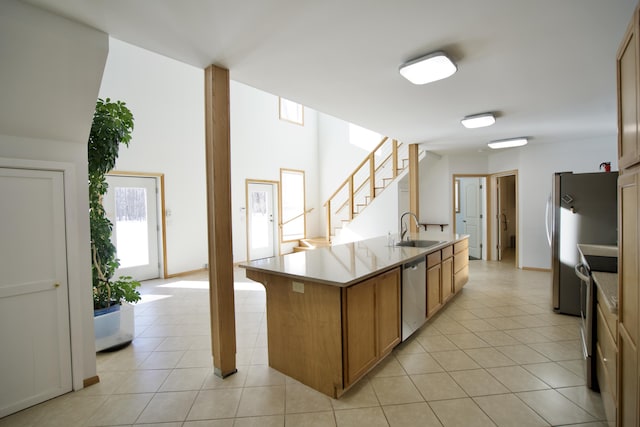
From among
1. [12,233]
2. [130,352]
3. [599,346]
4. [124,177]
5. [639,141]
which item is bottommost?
[130,352]

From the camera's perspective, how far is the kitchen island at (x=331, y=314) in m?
2.05

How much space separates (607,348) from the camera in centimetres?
173

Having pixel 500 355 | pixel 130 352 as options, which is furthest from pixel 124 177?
pixel 500 355

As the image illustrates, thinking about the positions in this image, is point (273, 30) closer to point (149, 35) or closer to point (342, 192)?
point (149, 35)

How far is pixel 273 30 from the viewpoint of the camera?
6.20ft

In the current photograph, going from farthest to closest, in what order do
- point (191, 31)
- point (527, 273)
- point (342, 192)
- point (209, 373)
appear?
point (342, 192), point (527, 273), point (209, 373), point (191, 31)

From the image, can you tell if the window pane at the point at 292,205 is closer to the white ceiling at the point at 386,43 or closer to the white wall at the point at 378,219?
the white wall at the point at 378,219

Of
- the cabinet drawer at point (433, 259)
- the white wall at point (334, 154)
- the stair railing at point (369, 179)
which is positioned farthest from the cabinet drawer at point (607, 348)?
the white wall at point (334, 154)

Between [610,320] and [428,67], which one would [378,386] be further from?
[428,67]

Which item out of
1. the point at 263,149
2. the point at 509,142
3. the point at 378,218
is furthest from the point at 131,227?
the point at 509,142

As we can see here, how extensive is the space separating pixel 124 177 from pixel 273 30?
4.45 metres

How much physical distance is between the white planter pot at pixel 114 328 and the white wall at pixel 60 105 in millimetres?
566

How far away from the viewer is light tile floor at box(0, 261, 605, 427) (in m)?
1.90

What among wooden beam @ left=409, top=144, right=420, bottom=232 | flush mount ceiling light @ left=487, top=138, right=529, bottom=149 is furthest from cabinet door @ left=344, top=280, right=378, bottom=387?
flush mount ceiling light @ left=487, top=138, right=529, bottom=149
